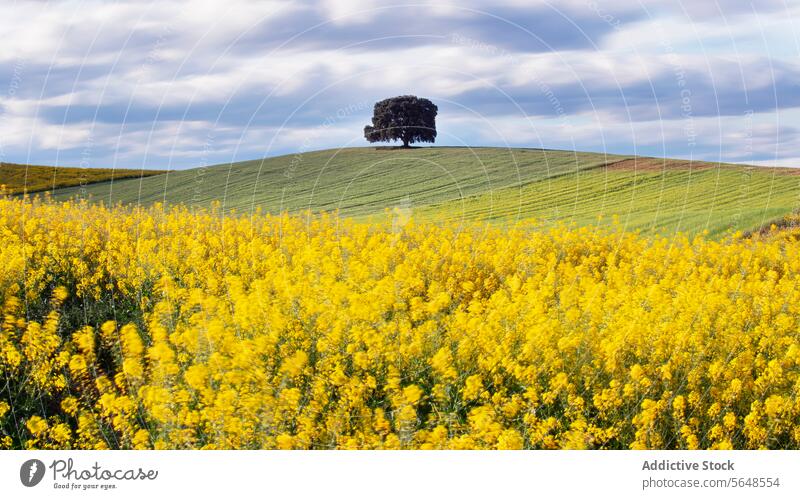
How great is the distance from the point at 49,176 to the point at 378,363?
48781mm

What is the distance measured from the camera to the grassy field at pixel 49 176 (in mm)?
42906

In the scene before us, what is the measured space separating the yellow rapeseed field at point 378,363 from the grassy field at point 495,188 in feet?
45.2

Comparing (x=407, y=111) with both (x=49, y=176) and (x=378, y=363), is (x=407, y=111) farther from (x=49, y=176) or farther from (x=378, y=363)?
(x=49, y=176)

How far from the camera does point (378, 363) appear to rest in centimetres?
578

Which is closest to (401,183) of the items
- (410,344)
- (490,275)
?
(490,275)

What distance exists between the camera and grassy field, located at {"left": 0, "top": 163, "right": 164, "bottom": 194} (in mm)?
42906

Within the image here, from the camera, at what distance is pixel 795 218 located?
1958 centimetres

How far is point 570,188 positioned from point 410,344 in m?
29.6

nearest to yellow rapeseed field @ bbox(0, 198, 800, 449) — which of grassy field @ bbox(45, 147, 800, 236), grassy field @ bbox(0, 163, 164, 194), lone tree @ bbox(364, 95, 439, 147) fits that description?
grassy field @ bbox(45, 147, 800, 236)

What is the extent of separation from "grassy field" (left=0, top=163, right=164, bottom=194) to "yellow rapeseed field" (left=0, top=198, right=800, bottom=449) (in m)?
35.5

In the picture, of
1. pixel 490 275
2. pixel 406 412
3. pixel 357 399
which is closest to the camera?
pixel 406 412

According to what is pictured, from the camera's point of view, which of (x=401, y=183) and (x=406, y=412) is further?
(x=401, y=183)

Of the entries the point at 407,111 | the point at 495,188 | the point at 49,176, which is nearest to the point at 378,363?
the point at 407,111
